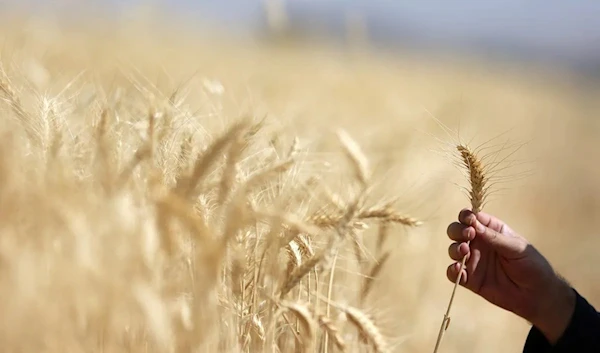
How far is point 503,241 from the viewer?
1513 mm

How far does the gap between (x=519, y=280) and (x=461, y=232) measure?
27 cm

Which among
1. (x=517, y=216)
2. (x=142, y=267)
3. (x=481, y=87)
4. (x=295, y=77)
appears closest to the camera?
(x=142, y=267)

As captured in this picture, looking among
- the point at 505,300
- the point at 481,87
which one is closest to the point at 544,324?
the point at 505,300

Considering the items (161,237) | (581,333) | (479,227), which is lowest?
(161,237)

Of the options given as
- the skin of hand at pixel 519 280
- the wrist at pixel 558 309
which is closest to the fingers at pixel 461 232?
the skin of hand at pixel 519 280

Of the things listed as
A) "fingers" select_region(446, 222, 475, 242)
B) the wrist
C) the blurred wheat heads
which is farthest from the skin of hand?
the blurred wheat heads

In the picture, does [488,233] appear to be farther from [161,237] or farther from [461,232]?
[161,237]

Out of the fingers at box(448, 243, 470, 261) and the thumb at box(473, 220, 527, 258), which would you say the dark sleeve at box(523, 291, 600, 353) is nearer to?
the thumb at box(473, 220, 527, 258)

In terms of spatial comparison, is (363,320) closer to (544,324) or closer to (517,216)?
(544,324)

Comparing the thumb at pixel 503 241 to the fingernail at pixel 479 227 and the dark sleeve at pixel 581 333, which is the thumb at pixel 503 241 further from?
the dark sleeve at pixel 581 333

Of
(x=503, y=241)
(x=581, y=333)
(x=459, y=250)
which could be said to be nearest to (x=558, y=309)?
(x=581, y=333)

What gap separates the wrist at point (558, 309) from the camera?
160 cm

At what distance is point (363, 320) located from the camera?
3.70 ft

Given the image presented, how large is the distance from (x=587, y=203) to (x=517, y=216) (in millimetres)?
1437
